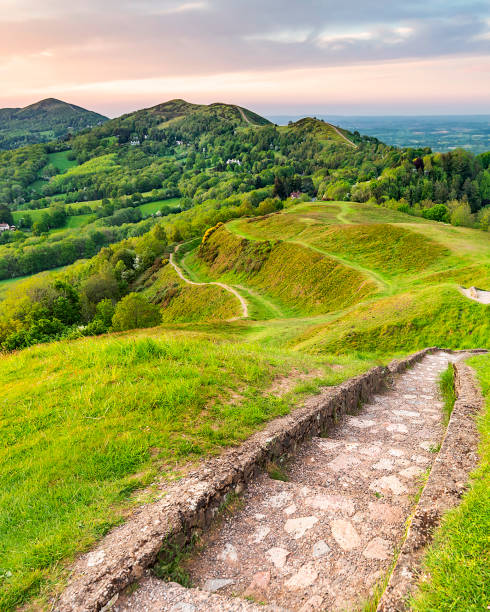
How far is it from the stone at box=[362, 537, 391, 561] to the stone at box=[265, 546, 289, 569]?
0.90 metres

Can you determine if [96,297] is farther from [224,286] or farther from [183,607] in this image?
[183,607]

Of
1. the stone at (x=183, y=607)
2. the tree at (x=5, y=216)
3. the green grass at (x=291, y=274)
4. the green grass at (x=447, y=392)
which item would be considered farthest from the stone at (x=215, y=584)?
the tree at (x=5, y=216)

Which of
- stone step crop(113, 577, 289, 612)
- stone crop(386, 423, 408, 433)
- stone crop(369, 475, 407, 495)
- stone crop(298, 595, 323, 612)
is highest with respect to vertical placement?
stone step crop(113, 577, 289, 612)

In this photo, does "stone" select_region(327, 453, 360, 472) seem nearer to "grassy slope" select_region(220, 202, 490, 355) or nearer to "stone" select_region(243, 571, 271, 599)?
"stone" select_region(243, 571, 271, 599)

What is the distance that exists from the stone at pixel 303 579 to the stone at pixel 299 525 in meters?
0.48

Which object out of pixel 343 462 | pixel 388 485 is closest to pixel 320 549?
pixel 388 485

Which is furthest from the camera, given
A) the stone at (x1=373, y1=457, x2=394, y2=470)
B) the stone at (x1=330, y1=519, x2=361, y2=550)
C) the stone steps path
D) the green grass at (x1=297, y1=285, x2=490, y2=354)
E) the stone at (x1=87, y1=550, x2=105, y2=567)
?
the green grass at (x1=297, y1=285, x2=490, y2=354)

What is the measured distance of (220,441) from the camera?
6.37 meters

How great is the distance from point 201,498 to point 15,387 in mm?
5697

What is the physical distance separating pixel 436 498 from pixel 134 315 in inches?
1844

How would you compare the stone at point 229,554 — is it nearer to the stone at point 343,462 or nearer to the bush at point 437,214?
the stone at point 343,462

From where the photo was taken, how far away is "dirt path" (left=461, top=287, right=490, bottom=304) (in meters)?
24.7

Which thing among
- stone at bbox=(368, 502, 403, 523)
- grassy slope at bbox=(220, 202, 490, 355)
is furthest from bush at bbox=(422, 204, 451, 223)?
stone at bbox=(368, 502, 403, 523)

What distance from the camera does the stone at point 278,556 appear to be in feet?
13.8
